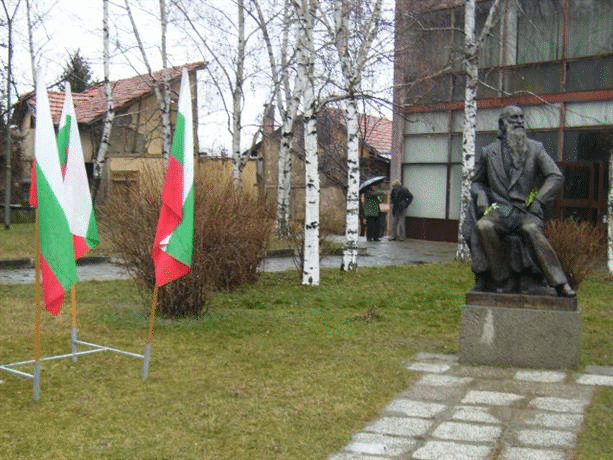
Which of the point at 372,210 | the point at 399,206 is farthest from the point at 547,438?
the point at 372,210

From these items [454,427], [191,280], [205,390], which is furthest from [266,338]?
[454,427]

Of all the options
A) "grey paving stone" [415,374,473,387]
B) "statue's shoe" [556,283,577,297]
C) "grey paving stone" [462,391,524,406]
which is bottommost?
"grey paving stone" [415,374,473,387]

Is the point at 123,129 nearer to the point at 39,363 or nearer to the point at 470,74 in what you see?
the point at 470,74

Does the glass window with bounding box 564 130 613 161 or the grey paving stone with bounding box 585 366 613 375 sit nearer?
the grey paving stone with bounding box 585 366 613 375

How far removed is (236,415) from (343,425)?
2.52 feet

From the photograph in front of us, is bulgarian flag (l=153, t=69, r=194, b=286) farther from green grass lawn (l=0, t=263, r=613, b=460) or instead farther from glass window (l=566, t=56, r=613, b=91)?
glass window (l=566, t=56, r=613, b=91)

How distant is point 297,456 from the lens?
5.48m

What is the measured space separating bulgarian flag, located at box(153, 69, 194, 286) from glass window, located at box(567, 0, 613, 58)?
1595 cm

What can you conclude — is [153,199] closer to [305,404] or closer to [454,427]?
[305,404]

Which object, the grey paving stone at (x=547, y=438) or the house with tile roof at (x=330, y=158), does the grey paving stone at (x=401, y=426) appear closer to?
the grey paving stone at (x=547, y=438)

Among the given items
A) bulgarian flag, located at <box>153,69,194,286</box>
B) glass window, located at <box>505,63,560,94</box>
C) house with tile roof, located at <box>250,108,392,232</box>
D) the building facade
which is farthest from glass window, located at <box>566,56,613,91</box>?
bulgarian flag, located at <box>153,69,194,286</box>

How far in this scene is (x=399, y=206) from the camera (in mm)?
25578

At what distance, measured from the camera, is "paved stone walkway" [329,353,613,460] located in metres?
5.59

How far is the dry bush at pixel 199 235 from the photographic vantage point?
10.6 metres
